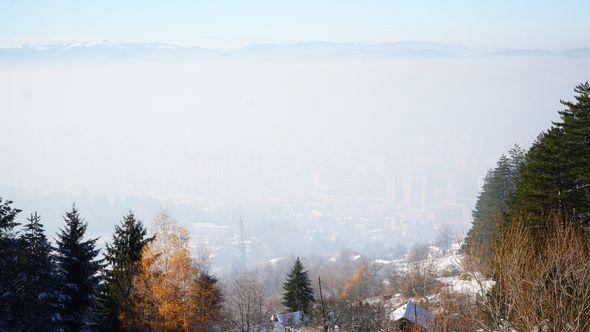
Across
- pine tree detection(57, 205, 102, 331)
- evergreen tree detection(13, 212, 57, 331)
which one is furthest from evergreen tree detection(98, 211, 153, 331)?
evergreen tree detection(13, 212, 57, 331)

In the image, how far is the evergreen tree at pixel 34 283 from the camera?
2000 centimetres

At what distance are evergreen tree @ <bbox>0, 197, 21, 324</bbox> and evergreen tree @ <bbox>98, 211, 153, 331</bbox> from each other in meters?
4.73

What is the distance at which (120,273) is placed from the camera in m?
23.9

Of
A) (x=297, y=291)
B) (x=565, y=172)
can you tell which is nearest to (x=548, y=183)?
(x=565, y=172)

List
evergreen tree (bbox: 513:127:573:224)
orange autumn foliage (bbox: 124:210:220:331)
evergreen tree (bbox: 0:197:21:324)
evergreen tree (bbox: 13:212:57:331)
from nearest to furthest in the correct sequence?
evergreen tree (bbox: 0:197:21:324), evergreen tree (bbox: 13:212:57:331), evergreen tree (bbox: 513:127:573:224), orange autumn foliage (bbox: 124:210:220:331)

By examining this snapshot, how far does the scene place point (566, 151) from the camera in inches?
816

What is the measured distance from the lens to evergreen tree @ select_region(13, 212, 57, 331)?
20000 mm

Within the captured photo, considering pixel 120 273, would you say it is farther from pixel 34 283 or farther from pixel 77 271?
pixel 34 283

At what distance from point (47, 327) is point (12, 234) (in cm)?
439

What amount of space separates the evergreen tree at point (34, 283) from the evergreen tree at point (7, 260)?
23 centimetres

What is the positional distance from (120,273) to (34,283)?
167 inches

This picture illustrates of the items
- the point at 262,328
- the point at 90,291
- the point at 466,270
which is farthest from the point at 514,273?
the point at 262,328

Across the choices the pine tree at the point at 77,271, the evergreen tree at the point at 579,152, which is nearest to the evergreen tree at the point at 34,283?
the pine tree at the point at 77,271

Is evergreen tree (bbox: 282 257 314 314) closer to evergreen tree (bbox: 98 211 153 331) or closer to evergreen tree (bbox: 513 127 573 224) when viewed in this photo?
evergreen tree (bbox: 98 211 153 331)
